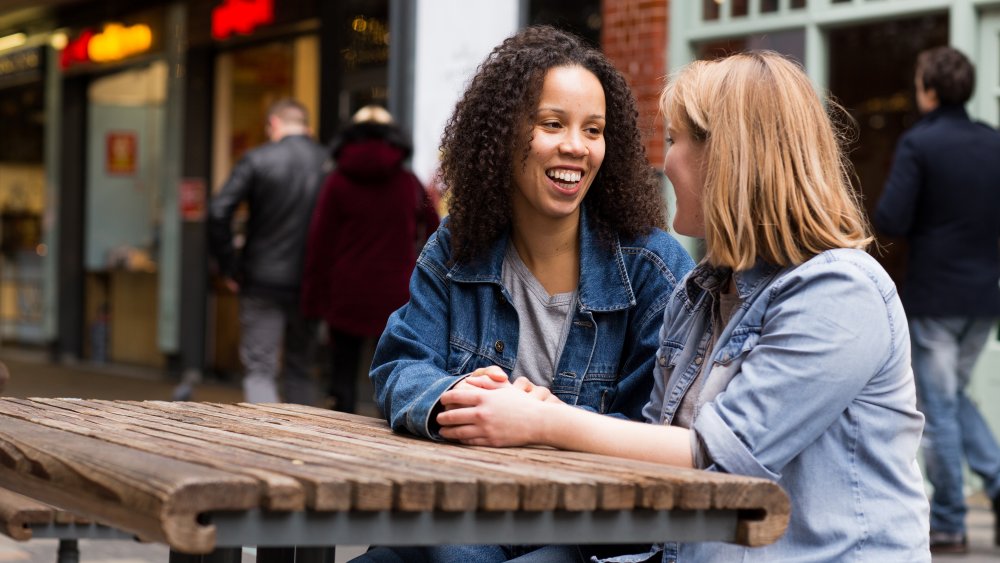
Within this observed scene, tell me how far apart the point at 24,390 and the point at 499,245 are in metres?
Answer: 10.4

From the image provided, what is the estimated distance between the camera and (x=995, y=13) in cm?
751

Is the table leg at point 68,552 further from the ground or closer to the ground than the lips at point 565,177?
closer to the ground

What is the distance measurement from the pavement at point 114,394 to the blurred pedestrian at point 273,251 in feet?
5.97

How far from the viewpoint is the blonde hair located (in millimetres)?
2420

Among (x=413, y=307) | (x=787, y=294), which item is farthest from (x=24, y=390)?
(x=787, y=294)

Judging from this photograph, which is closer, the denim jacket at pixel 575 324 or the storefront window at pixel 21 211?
the denim jacket at pixel 575 324

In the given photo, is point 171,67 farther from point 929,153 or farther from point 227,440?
point 227,440

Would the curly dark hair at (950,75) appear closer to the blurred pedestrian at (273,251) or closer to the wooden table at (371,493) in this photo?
the blurred pedestrian at (273,251)

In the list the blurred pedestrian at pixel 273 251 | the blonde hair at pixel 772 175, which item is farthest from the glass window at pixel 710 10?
the blonde hair at pixel 772 175

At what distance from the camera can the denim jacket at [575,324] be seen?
296 centimetres

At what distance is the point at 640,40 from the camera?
9.13 meters

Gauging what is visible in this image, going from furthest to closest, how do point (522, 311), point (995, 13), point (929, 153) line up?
1. point (995, 13)
2. point (929, 153)
3. point (522, 311)

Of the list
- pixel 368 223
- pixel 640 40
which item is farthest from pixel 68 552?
pixel 640 40

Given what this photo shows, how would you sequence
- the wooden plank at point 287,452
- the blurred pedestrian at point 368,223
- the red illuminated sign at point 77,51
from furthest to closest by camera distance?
1. the red illuminated sign at point 77,51
2. the blurred pedestrian at point 368,223
3. the wooden plank at point 287,452
